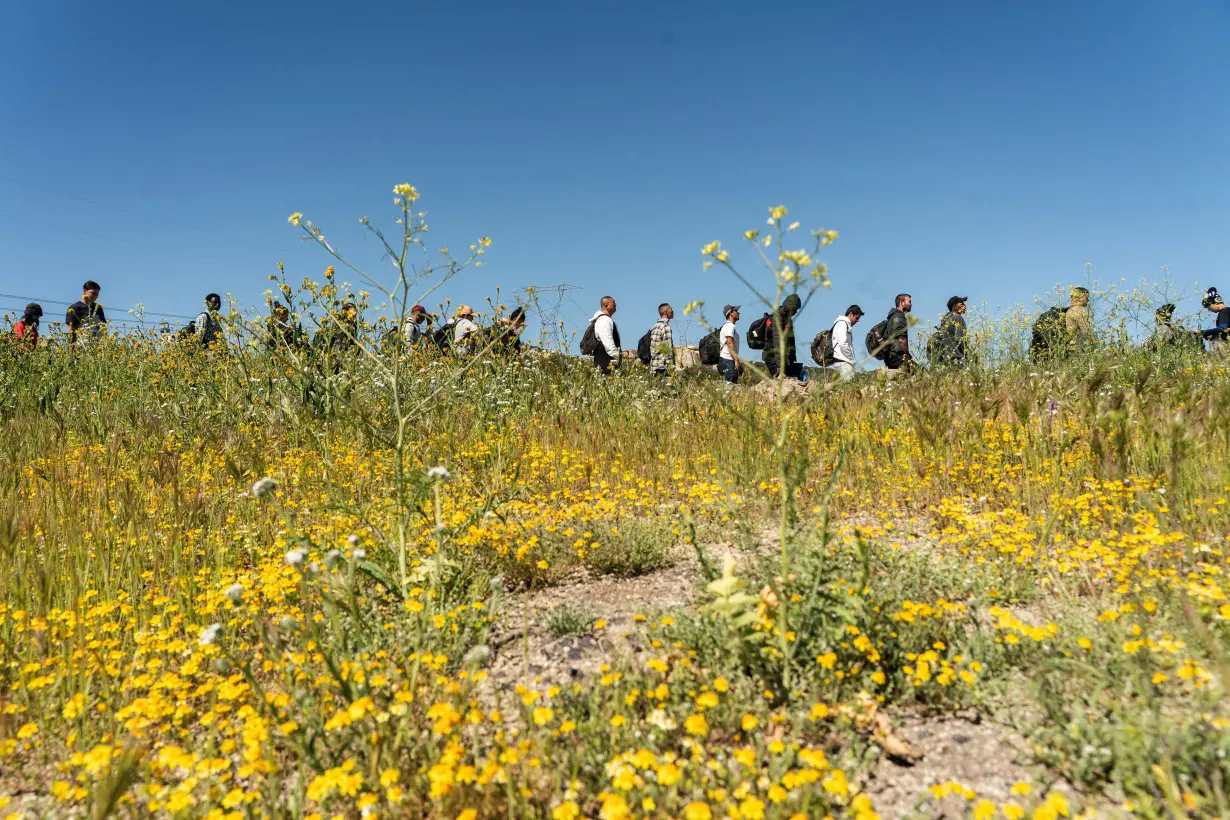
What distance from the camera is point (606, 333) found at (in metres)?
11.6

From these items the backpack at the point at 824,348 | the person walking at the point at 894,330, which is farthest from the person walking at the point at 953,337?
the backpack at the point at 824,348

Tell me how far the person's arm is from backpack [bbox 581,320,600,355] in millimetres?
67

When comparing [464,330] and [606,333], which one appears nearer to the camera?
[464,330]

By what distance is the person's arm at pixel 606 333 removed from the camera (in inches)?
453

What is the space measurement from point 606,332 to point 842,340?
400 centimetres

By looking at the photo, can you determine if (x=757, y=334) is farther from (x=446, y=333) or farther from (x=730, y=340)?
(x=446, y=333)

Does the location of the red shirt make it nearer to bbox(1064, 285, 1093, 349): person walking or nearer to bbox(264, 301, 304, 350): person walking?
bbox(264, 301, 304, 350): person walking

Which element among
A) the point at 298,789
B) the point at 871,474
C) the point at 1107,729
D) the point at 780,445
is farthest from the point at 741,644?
the point at 871,474

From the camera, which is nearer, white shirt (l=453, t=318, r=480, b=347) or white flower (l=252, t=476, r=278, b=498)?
white flower (l=252, t=476, r=278, b=498)

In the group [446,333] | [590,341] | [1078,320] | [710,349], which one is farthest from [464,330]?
[1078,320]

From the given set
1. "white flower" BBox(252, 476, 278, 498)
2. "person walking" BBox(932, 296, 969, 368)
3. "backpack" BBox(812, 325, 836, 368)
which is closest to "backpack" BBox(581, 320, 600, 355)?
"backpack" BBox(812, 325, 836, 368)

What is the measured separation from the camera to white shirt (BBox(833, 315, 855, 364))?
11.5m

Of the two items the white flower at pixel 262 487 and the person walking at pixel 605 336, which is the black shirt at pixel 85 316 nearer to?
the person walking at pixel 605 336

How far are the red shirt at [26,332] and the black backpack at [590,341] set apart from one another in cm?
768
